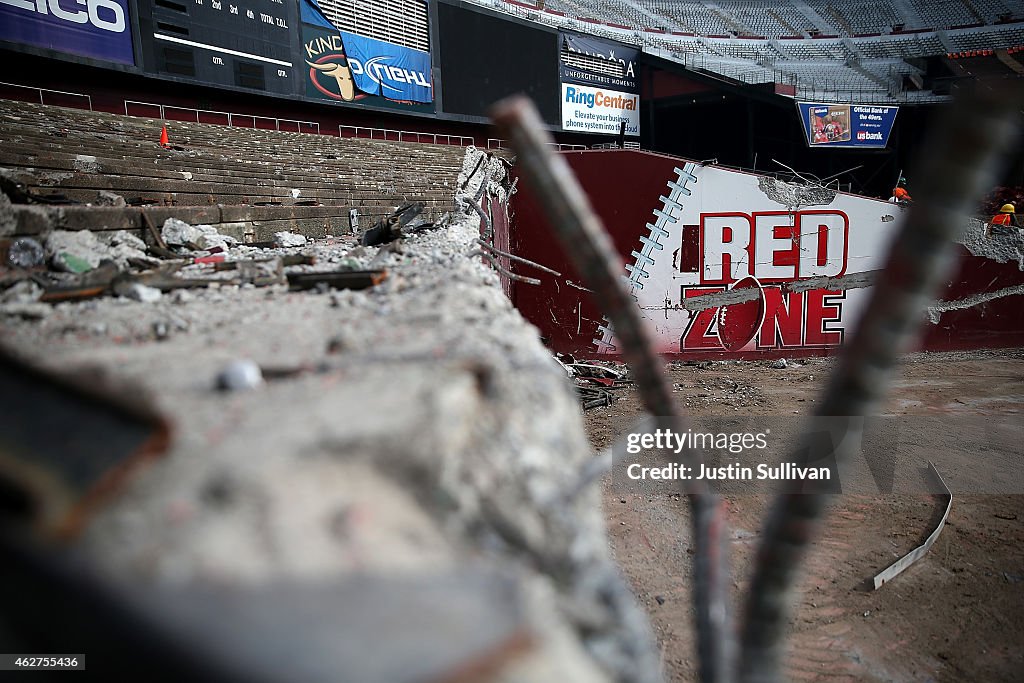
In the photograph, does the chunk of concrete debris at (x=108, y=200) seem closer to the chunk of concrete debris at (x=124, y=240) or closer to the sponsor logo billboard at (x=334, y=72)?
the chunk of concrete debris at (x=124, y=240)

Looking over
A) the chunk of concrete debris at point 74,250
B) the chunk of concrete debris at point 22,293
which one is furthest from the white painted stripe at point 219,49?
the chunk of concrete debris at point 22,293

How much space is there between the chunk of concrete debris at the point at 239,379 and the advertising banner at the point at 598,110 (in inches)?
776

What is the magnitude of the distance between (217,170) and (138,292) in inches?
221

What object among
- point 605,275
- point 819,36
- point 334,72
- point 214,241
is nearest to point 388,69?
point 334,72

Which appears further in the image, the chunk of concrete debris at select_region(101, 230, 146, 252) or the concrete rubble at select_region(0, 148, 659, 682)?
the chunk of concrete debris at select_region(101, 230, 146, 252)

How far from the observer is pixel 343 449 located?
1041 millimetres

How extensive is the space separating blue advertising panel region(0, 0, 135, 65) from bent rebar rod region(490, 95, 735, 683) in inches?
505

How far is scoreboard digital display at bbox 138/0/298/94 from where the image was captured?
11250mm

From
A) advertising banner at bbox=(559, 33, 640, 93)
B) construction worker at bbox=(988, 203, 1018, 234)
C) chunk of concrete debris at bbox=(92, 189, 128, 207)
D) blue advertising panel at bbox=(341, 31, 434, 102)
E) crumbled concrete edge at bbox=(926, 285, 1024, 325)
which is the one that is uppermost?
advertising banner at bbox=(559, 33, 640, 93)

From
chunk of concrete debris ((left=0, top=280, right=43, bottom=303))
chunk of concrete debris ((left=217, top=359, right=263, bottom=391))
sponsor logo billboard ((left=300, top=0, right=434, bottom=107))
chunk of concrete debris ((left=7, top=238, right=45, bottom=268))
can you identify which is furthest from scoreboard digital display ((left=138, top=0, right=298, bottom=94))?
chunk of concrete debris ((left=217, top=359, right=263, bottom=391))

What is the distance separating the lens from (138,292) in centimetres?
272

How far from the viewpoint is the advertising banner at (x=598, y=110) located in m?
19.5

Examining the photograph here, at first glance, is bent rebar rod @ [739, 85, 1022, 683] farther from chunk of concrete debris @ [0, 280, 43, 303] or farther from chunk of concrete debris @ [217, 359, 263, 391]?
chunk of concrete debris @ [0, 280, 43, 303]

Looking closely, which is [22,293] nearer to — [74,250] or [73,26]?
[74,250]
